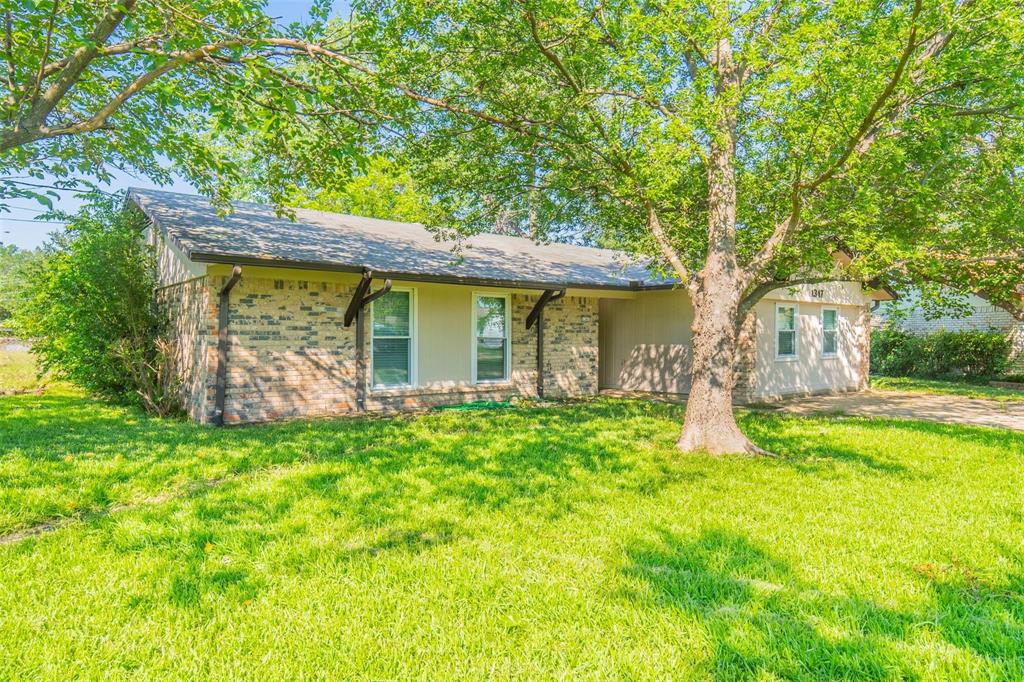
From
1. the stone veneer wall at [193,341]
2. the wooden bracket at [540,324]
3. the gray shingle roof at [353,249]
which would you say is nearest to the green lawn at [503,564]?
the stone veneer wall at [193,341]

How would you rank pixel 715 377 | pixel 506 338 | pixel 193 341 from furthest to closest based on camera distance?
1. pixel 506 338
2. pixel 193 341
3. pixel 715 377

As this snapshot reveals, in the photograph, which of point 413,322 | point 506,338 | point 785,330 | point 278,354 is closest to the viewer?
point 278,354

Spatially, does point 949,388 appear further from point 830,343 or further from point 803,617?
point 803,617

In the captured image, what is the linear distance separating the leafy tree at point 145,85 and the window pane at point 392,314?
2942mm

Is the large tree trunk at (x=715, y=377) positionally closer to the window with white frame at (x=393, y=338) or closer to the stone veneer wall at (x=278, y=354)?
the stone veneer wall at (x=278, y=354)

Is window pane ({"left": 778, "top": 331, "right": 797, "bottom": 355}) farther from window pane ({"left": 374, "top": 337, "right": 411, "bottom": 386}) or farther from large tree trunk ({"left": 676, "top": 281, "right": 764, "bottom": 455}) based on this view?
window pane ({"left": 374, "top": 337, "right": 411, "bottom": 386})

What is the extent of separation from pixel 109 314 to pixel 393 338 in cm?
482

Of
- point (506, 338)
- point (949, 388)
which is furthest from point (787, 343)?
point (506, 338)

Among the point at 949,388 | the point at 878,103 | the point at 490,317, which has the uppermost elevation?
the point at 878,103

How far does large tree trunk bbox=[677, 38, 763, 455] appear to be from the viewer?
6.80 meters

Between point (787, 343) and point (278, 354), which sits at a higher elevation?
point (787, 343)

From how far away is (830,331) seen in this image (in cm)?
1475

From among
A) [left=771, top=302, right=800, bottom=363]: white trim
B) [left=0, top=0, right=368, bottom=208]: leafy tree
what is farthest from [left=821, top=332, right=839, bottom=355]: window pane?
[left=0, top=0, right=368, bottom=208]: leafy tree

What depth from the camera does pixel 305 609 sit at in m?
2.93
